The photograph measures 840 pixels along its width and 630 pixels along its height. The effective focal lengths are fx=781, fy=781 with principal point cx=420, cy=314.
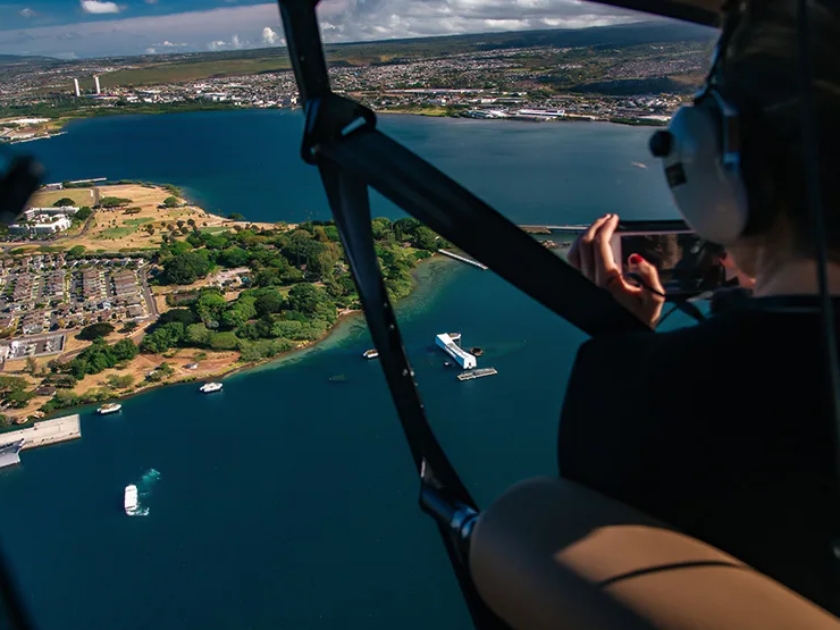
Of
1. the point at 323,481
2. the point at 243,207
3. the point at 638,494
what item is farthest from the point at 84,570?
the point at 638,494

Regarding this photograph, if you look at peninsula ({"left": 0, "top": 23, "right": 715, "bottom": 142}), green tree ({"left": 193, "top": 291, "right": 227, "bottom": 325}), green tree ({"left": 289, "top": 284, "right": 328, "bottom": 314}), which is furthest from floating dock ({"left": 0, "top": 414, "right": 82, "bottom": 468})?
peninsula ({"left": 0, "top": 23, "right": 715, "bottom": 142})

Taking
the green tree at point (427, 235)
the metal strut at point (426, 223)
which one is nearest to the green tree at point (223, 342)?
the green tree at point (427, 235)

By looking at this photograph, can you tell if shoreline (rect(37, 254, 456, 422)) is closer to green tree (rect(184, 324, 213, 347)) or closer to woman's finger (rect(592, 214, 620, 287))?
green tree (rect(184, 324, 213, 347))

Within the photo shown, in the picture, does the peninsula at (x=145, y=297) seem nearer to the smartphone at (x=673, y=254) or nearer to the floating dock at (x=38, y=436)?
the floating dock at (x=38, y=436)

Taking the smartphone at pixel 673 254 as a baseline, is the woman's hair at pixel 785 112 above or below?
above

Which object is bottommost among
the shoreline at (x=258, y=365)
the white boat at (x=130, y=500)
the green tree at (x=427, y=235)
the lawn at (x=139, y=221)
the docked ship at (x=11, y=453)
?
the white boat at (x=130, y=500)

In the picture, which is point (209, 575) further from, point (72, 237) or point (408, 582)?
point (72, 237)

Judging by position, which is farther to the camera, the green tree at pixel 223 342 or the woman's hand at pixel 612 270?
the green tree at pixel 223 342
